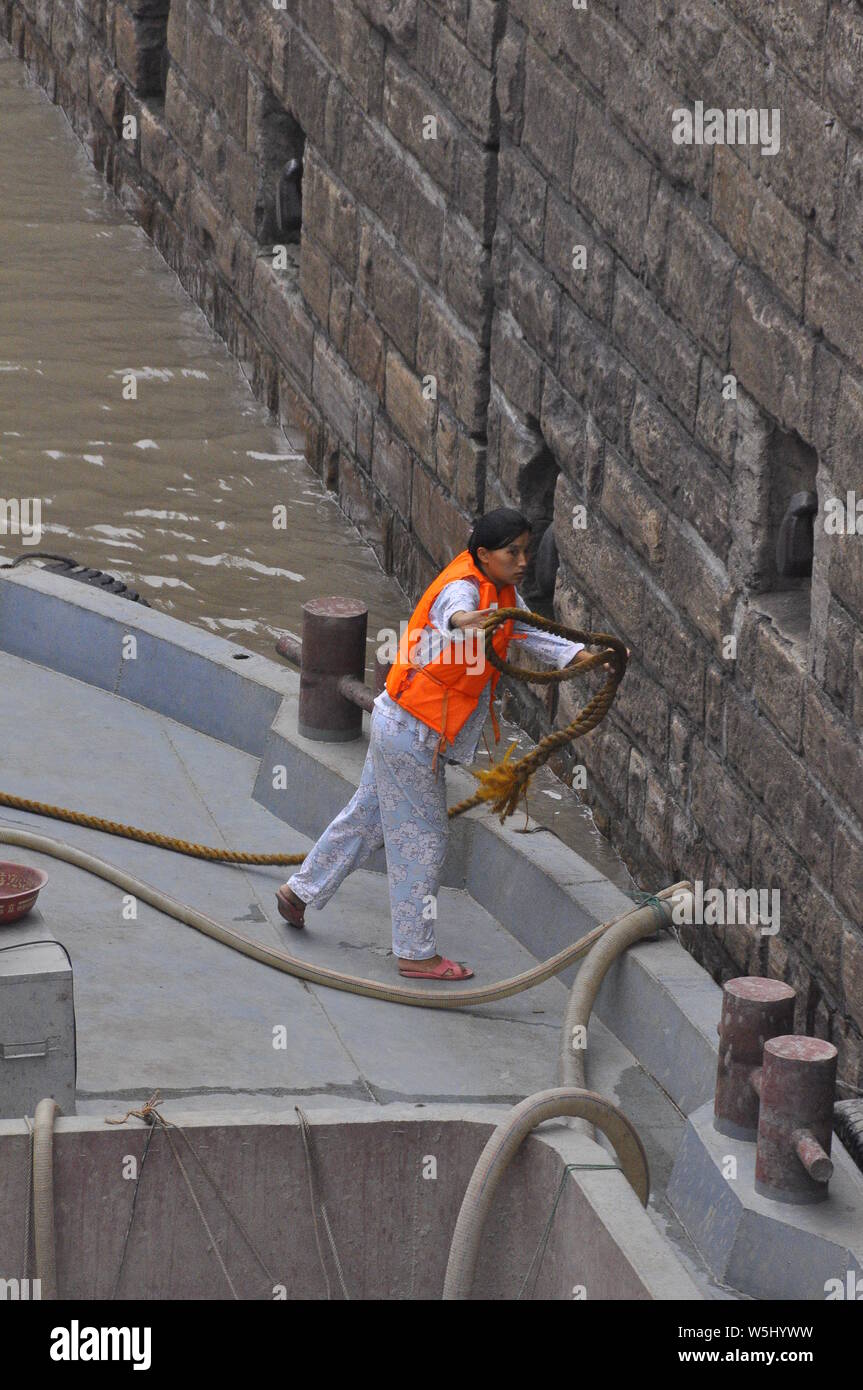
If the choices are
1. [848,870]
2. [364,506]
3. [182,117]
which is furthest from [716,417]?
[182,117]

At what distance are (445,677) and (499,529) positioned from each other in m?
0.43

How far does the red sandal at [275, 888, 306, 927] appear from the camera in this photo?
595 centimetres

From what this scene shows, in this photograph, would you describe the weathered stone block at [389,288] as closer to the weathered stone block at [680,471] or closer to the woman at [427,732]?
the weathered stone block at [680,471]

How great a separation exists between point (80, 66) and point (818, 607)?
35.8ft

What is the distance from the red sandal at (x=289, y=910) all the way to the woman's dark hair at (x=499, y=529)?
3.95ft

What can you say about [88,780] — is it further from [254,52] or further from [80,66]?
[80,66]

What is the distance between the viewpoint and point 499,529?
5430mm

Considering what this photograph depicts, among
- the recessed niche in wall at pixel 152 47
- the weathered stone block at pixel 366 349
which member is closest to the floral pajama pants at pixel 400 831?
the weathered stone block at pixel 366 349

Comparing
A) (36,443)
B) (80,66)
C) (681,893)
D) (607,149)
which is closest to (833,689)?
(681,893)

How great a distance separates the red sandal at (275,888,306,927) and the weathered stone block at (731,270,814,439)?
1.92 meters

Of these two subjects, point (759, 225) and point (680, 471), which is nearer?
point (759, 225)

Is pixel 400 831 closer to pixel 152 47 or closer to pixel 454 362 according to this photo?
pixel 454 362

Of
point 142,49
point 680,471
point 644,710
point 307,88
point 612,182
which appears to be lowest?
point 644,710
